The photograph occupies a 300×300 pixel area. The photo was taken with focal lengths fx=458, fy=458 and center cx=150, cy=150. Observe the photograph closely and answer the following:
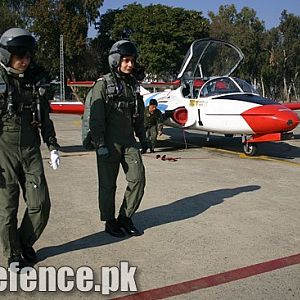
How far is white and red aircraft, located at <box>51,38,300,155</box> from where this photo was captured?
33.4 feet

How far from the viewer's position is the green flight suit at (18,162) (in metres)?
3.99

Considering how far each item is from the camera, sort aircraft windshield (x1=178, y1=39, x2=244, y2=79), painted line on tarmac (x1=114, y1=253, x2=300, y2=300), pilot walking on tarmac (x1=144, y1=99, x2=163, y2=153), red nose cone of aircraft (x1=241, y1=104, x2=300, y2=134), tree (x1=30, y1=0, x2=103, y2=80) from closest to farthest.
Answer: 1. painted line on tarmac (x1=114, y1=253, x2=300, y2=300)
2. red nose cone of aircraft (x1=241, y1=104, x2=300, y2=134)
3. pilot walking on tarmac (x1=144, y1=99, x2=163, y2=153)
4. aircraft windshield (x1=178, y1=39, x2=244, y2=79)
5. tree (x1=30, y1=0, x2=103, y2=80)

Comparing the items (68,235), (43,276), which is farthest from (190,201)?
(43,276)

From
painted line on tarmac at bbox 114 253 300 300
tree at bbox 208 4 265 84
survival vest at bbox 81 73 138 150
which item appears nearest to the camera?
painted line on tarmac at bbox 114 253 300 300

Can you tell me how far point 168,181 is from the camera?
26.9 ft

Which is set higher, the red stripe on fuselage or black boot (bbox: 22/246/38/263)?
the red stripe on fuselage

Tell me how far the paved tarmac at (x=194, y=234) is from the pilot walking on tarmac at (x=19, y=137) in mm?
518

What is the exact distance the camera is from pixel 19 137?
4031mm

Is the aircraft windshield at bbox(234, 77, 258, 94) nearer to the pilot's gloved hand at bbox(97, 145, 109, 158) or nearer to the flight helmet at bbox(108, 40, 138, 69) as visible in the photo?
the flight helmet at bbox(108, 40, 138, 69)

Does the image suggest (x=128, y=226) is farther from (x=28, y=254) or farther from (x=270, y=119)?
(x=270, y=119)

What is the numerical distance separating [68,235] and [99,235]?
34 centimetres

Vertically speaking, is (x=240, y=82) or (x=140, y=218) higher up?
(x=240, y=82)

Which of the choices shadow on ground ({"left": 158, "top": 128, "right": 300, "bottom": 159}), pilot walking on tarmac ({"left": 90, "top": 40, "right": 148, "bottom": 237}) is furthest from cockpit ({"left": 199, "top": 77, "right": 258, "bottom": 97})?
pilot walking on tarmac ({"left": 90, "top": 40, "right": 148, "bottom": 237})

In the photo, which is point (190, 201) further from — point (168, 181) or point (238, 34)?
point (238, 34)
